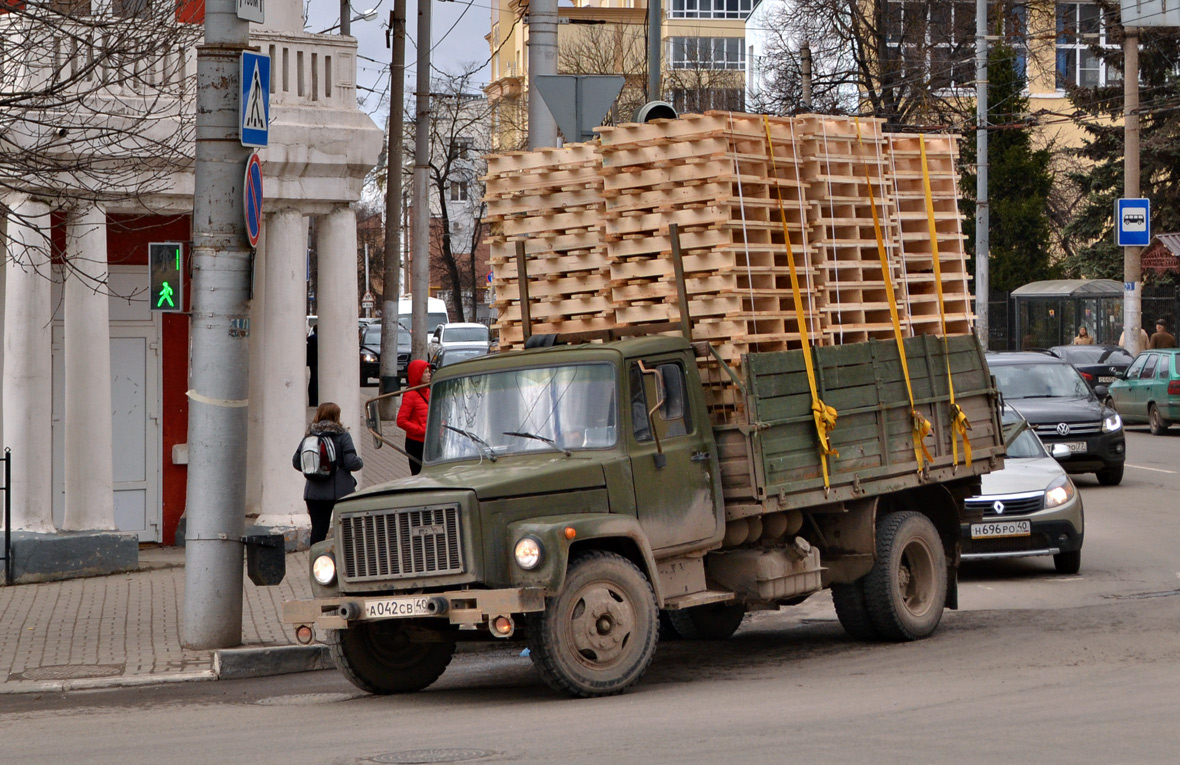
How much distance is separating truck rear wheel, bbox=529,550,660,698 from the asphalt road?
14 centimetres

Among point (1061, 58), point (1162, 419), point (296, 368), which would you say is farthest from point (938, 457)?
point (1061, 58)

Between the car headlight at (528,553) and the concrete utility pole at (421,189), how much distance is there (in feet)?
77.6

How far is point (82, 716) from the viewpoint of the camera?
958 cm

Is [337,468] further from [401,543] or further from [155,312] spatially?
[155,312]

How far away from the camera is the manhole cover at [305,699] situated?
9.89 metres

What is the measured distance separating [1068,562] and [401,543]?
26.1 ft

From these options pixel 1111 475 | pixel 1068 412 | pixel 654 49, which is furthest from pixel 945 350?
pixel 1111 475

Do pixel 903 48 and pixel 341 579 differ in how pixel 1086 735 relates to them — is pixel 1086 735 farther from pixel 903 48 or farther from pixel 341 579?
pixel 903 48

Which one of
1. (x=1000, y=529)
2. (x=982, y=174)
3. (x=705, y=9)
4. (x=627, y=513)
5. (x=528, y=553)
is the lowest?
(x=1000, y=529)

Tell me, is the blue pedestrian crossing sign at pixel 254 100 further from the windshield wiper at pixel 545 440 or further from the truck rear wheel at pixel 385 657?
the truck rear wheel at pixel 385 657

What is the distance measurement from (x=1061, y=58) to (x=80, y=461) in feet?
200

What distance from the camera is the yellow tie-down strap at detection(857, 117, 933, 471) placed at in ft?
38.3

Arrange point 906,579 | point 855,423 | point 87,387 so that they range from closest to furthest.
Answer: point 855,423, point 906,579, point 87,387

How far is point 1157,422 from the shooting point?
3222cm
